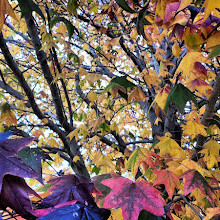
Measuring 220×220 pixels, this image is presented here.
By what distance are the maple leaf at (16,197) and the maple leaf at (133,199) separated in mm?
300

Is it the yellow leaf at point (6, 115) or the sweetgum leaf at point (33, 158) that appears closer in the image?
the sweetgum leaf at point (33, 158)

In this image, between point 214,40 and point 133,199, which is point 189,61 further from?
point 133,199

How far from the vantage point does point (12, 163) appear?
579mm

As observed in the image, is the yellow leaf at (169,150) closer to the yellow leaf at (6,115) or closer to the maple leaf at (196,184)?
the maple leaf at (196,184)

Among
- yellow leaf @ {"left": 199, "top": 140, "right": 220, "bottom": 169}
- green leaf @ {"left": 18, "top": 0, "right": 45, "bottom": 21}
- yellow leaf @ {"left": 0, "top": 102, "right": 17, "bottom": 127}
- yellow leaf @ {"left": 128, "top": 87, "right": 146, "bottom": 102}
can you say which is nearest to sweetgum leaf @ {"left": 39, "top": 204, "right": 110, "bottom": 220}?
green leaf @ {"left": 18, "top": 0, "right": 45, "bottom": 21}

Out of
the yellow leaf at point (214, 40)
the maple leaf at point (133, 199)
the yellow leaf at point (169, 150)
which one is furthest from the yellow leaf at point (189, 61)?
the maple leaf at point (133, 199)

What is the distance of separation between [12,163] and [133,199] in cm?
47

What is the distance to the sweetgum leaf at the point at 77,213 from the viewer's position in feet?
1.79

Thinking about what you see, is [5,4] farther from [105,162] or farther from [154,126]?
[154,126]

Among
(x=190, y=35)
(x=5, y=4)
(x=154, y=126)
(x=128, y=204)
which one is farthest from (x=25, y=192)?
(x=154, y=126)

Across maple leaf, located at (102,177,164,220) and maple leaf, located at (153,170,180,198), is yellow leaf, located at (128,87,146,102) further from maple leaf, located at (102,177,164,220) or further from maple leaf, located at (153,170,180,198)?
maple leaf, located at (102,177,164,220)

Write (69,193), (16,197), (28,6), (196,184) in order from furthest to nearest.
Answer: (28,6) → (196,184) → (69,193) → (16,197)

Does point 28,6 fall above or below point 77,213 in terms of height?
above

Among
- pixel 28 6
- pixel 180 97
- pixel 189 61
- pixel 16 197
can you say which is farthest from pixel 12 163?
pixel 189 61
